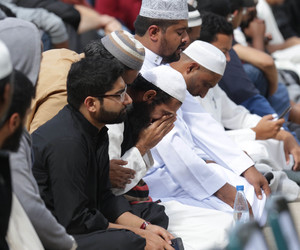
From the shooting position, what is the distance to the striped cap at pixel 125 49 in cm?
428

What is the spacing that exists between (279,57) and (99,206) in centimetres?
595

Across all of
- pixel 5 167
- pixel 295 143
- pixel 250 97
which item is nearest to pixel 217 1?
pixel 250 97

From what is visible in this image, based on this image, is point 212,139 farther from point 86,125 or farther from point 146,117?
point 86,125

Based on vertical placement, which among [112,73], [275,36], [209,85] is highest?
→ [112,73]

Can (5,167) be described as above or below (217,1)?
above

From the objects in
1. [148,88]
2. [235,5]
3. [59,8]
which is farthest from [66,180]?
[235,5]

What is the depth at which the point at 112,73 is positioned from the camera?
3.84m

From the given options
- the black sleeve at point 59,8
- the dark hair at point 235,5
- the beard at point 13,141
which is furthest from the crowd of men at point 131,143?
the black sleeve at point 59,8

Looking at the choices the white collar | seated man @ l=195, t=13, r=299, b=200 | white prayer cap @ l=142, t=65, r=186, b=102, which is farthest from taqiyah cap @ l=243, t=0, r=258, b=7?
white prayer cap @ l=142, t=65, r=186, b=102

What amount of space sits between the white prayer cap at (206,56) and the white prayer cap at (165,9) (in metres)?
0.22

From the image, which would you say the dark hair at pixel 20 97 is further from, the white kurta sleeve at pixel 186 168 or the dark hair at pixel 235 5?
the dark hair at pixel 235 5

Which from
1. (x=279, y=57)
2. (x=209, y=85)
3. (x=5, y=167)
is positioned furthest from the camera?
(x=279, y=57)

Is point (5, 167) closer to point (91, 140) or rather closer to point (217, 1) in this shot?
point (91, 140)

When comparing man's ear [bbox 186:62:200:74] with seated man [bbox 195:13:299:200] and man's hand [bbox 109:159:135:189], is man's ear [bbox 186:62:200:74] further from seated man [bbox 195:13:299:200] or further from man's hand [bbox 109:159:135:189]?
man's hand [bbox 109:159:135:189]
